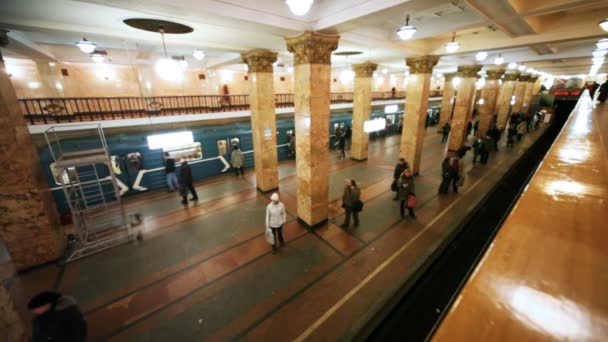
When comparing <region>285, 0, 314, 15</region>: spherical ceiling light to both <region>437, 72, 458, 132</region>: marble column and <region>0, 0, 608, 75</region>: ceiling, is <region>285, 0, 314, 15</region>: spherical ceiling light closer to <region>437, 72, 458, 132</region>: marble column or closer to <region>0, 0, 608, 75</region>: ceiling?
<region>0, 0, 608, 75</region>: ceiling

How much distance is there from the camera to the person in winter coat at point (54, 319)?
2537 millimetres

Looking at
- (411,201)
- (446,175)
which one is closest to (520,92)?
(446,175)

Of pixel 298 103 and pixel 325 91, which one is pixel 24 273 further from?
pixel 325 91

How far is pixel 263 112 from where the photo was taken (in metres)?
7.76

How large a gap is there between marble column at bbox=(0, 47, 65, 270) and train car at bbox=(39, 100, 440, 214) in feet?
9.19

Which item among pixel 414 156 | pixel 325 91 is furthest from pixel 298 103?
pixel 414 156

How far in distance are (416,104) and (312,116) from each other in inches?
227

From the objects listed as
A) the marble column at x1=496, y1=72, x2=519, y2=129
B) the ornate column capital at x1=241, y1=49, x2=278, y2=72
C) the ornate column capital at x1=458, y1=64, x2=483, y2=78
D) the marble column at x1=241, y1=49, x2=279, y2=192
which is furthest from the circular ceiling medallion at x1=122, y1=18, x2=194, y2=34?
the marble column at x1=496, y1=72, x2=519, y2=129

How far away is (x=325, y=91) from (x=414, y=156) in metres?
5.97

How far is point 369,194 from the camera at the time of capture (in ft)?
26.6

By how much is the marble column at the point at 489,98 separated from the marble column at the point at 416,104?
7.95m

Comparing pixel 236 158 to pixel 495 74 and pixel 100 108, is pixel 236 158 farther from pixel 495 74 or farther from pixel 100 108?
pixel 495 74

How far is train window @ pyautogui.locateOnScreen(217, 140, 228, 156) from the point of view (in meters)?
10.1

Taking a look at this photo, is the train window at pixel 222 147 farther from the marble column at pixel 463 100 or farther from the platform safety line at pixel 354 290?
the marble column at pixel 463 100
